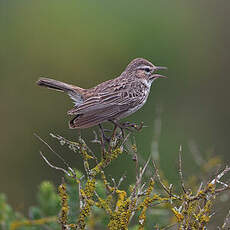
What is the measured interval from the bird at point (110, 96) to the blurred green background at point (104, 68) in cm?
403

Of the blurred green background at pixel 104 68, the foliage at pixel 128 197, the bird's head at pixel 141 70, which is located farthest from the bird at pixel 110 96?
the blurred green background at pixel 104 68

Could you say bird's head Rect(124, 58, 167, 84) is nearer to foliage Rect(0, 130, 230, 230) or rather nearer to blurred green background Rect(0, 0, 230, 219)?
foliage Rect(0, 130, 230, 230)

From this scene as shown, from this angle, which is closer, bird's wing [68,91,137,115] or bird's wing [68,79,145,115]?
bird's wing [68,91,137,115]

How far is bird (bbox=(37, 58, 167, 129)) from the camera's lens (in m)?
6.52

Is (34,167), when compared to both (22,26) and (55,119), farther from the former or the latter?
(22,26)

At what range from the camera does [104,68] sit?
1445 centimetres

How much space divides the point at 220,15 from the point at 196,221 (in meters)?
15.0

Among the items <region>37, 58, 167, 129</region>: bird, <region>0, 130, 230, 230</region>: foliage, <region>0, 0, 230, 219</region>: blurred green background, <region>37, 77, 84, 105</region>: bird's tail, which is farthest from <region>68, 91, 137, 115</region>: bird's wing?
<region>0, 0, 230, 219</region>: blurred green background

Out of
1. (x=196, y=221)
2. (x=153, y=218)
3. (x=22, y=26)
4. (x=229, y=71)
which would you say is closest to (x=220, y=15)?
(x=229, y=71)

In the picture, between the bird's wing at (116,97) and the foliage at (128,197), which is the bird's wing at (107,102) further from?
the foliage at (128,197)

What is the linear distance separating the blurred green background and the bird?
403 centimetres

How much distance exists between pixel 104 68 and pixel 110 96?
24.1ft

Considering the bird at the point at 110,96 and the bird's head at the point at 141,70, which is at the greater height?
the bird's head at the point at 141,70

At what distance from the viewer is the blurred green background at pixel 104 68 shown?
1348 centimetres
